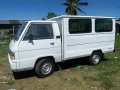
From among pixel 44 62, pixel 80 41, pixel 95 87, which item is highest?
pixel 80 41

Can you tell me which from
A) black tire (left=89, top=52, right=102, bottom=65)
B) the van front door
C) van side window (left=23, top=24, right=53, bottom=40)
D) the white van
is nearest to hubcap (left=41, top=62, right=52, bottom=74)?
the white van

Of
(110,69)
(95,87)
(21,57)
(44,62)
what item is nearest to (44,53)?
(44,62)

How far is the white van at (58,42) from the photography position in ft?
25.4

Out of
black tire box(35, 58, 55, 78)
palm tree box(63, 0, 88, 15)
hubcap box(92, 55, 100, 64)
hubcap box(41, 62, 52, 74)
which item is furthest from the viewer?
palm tree box(63, 0, 88, 15)

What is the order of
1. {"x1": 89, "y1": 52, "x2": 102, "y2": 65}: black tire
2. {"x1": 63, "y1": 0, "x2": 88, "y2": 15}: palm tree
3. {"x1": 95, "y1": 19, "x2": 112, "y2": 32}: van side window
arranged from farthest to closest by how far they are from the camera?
{"x1": 63, "y1": 0, "x2": 88, "y2": 15}: palm tree, {"x1": 89, "y1": 52, "x2": 102, "y2": 65}: black tire, {"x1": 95, "y1": 19, "x2": 112, "y2": 32}: van side window

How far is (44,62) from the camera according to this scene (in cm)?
828

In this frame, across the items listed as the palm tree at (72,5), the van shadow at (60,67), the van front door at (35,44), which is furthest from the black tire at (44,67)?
the palm tree at (72,5)

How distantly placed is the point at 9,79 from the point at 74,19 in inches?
143

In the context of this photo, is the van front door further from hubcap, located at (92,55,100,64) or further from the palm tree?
the palm tree

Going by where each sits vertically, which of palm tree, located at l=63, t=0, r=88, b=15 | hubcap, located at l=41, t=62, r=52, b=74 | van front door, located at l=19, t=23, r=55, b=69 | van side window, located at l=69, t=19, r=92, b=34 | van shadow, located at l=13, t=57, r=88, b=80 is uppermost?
palm tree, located at l=63, t=0, r=88, b=15

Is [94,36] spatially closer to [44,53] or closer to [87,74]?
[87,74]

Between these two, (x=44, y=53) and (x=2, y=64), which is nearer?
(x=44, y=53)

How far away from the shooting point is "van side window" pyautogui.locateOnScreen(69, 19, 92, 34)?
352 inches

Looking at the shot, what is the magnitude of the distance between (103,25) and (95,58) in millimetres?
1635
